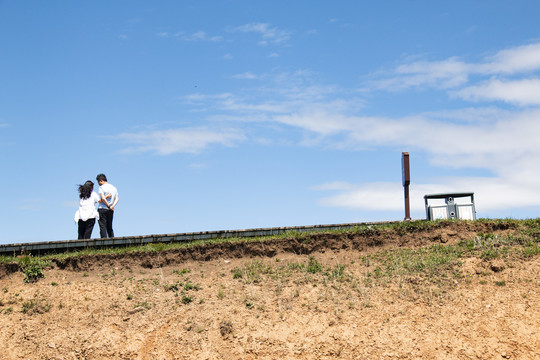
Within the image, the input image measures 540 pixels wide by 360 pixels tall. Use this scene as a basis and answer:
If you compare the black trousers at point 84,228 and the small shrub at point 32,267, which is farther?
the black trousers at point 84,228

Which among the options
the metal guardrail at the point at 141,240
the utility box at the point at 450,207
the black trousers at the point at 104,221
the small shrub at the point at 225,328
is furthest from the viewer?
the utility box at the point at 450,207

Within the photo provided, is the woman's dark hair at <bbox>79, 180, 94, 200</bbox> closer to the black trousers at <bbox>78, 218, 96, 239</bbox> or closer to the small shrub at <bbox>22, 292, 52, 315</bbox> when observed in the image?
the black trousers at <bbox>78, 218, 96, 239</bbox>

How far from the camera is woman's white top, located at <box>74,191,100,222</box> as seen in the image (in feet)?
57.2

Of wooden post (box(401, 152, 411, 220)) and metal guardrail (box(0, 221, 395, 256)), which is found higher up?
wooden post (box(401, 152, 411, 220))

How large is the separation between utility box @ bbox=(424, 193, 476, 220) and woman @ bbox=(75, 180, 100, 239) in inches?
404

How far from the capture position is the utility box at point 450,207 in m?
19.0

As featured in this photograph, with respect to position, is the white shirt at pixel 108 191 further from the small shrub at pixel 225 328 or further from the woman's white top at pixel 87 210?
the small shrub at pixel 225 328

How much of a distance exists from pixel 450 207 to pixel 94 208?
1100 centimetres

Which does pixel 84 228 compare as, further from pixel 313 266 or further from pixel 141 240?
pixel 313 266

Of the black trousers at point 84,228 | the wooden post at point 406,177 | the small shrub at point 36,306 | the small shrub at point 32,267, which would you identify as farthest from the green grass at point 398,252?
the wooden post at point 406,177

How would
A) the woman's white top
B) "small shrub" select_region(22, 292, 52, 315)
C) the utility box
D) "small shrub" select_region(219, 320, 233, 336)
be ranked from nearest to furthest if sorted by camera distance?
1. "small shrub" select_region(219, 320, 233, 336)
2. "small shrub" select_region(22, 292, 52, 315)
3. the woman's white top
4. the utility box

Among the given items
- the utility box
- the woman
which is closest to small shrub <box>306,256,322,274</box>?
the utility box

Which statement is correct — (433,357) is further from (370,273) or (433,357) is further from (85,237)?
(85,237)

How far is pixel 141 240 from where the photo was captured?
1689cm
